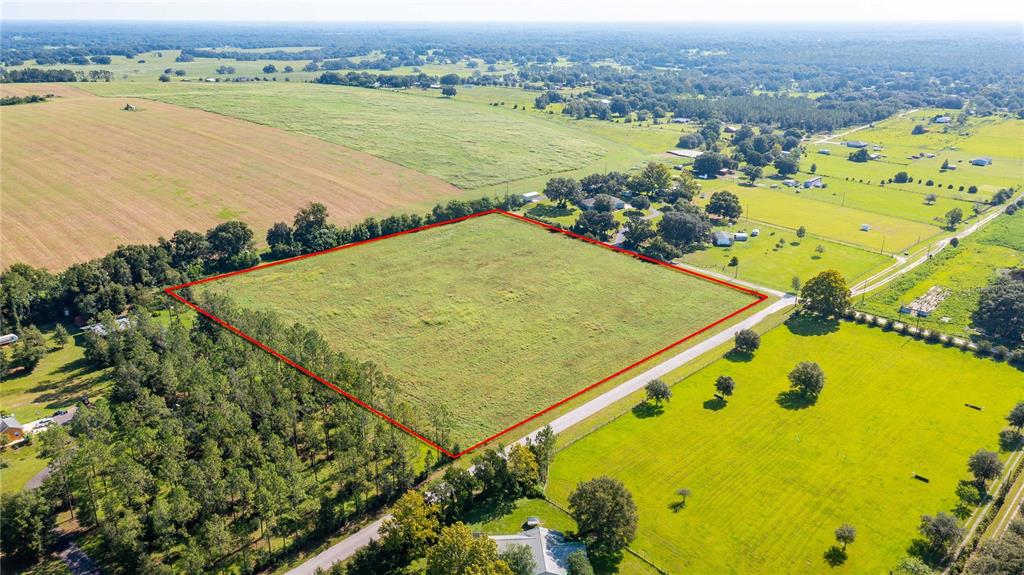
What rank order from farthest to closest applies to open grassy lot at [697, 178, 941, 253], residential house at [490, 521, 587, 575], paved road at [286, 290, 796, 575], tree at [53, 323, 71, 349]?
1. open grassy lot at [697, 178, 941, 253]
2. tree at [53, 323, 71, 349]
3. paved road at [286, 290, 796, 575]
4. residential house at [490, 521, 587, 575]

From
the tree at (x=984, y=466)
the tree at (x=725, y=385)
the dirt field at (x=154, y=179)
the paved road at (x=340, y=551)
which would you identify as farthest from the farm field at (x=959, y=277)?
the dirt field at (x=154, y=179)

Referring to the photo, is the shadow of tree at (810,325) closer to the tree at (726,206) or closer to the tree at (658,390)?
the tree at (658,390)

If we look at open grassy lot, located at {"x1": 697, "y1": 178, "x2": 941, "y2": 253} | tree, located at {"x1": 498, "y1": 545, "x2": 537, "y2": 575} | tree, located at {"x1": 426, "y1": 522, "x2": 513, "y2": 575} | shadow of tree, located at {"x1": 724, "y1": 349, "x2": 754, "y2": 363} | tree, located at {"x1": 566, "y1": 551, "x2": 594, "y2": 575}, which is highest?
tree, located at {"x1": 426, "y1": 522, "x2": 513, "y2": 575}

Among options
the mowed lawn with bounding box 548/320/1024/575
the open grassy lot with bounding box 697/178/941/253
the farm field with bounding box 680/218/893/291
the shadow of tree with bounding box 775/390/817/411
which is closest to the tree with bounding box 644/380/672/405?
the mowed lawn with bounding box 548/320/1024/575

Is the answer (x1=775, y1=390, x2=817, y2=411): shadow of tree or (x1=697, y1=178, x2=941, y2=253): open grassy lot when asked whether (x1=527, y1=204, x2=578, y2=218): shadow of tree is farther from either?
(x1=775, y1=390, x2=817, y2=411): shadow of tree

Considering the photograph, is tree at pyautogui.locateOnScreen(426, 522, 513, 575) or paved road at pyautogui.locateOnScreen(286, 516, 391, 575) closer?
tree at pyautogui.locateOnScreen(426, 522, 513, 575)

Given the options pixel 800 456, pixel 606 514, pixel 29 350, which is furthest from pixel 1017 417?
pixel 29 350

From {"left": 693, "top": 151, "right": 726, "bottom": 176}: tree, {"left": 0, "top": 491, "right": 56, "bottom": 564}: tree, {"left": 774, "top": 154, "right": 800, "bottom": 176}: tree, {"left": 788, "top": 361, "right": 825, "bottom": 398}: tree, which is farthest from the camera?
{"left": 774, "top": 154, "right": 800, "bottom": 176}: tree
